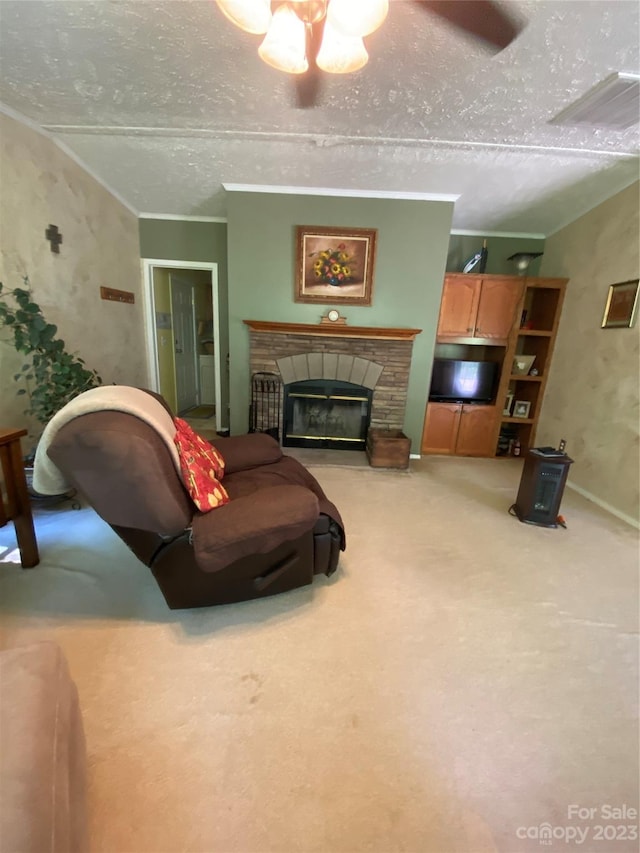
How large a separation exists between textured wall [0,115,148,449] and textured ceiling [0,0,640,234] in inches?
8.6

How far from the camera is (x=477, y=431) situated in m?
3.71

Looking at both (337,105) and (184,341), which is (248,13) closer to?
(337,105)

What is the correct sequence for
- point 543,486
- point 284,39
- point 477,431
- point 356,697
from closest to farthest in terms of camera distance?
point 284,39
point 356,697
point 543,486
point 477,431

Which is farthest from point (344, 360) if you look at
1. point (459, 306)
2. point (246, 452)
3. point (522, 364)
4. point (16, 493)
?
point (16, 493)

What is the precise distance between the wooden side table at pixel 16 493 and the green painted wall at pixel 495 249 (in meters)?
4.09

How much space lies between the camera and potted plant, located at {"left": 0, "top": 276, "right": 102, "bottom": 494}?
2.17m

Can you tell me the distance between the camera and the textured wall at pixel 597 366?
103 inches

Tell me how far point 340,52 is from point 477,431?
3.30 metres

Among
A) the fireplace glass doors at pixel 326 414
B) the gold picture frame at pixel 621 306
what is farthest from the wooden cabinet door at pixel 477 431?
the gold picture frame at pixel 621 306

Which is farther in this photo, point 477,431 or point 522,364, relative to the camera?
point 477,431

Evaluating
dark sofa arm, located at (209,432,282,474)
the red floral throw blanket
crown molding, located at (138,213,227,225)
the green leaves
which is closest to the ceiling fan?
the red floral throw blanket

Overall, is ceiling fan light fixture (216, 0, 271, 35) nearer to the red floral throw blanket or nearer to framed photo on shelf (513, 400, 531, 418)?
the red floral throw blanket

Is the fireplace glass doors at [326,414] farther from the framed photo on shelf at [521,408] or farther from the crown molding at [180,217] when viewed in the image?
the crown molding at [180,217]

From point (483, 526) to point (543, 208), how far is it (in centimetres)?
302
